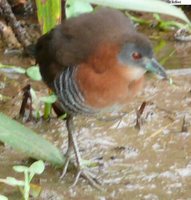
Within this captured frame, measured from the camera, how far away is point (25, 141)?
3.28m

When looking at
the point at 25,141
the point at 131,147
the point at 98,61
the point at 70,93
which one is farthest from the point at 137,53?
the point at 131,147

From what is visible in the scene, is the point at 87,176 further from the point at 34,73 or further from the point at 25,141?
the point at 34,73

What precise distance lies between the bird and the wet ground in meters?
0.38

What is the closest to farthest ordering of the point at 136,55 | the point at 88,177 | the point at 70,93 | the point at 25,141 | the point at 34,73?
1. the point at 25,141
2. the point at 136,55
3. the point at 70,93
4. the point at 88,177
5. the point at 34,73

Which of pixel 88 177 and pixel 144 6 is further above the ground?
pixel 144 6

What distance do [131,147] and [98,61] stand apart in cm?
76

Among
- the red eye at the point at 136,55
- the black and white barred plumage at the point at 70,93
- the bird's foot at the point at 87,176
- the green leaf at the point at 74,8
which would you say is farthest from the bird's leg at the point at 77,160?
the red eye at the point at 136,55

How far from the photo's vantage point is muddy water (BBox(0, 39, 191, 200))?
372 centimetres

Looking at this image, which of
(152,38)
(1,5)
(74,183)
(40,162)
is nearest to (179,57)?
(152,38)

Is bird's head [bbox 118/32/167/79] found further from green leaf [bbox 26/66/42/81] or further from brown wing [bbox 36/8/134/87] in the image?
green leaf [bbox 26/66/42/81]

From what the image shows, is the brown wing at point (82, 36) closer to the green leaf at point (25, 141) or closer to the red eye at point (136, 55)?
the red eye at point (136, 55)

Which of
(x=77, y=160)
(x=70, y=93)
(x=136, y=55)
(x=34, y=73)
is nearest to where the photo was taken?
(x=136, y=55)

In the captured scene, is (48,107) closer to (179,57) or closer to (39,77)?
(39,77)

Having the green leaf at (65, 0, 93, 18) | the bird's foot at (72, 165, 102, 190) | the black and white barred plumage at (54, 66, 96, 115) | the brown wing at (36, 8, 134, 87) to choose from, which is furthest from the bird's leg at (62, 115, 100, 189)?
the green leaf at (65, 0, 93, 18)
